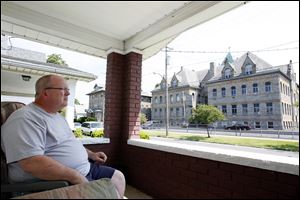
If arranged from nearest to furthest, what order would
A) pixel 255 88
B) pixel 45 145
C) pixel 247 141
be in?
pixel 45 145, pixel 255 88, pixel 247 141

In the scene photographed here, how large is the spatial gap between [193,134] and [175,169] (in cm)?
48

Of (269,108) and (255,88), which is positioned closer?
(269,108)

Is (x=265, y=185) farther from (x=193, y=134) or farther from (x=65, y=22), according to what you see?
(x=65, y=22)

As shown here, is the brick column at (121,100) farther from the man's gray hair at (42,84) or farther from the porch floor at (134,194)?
the man's gray hair at (42,84)

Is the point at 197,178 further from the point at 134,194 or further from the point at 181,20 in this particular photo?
the point at 181,20

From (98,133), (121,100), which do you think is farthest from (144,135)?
(98,133)

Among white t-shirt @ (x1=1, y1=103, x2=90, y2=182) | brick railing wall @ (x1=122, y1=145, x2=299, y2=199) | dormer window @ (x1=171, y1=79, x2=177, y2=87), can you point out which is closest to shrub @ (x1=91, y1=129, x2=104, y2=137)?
brick railing wall @ (x1=122, y1=145, x2=299, y2=199)

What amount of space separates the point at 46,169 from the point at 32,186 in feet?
0.39

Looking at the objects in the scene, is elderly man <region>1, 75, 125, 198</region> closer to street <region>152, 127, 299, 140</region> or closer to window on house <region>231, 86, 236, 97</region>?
→ street <region>152, 127, 299, 140</region>

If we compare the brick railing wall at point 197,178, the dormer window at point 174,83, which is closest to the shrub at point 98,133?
the brick railing wall at point 197,178

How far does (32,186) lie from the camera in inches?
48.8

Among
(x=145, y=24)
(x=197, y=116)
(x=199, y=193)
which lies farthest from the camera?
(x=145, y=24)

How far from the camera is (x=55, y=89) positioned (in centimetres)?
172

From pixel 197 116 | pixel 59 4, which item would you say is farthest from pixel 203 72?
pixel 59 4
